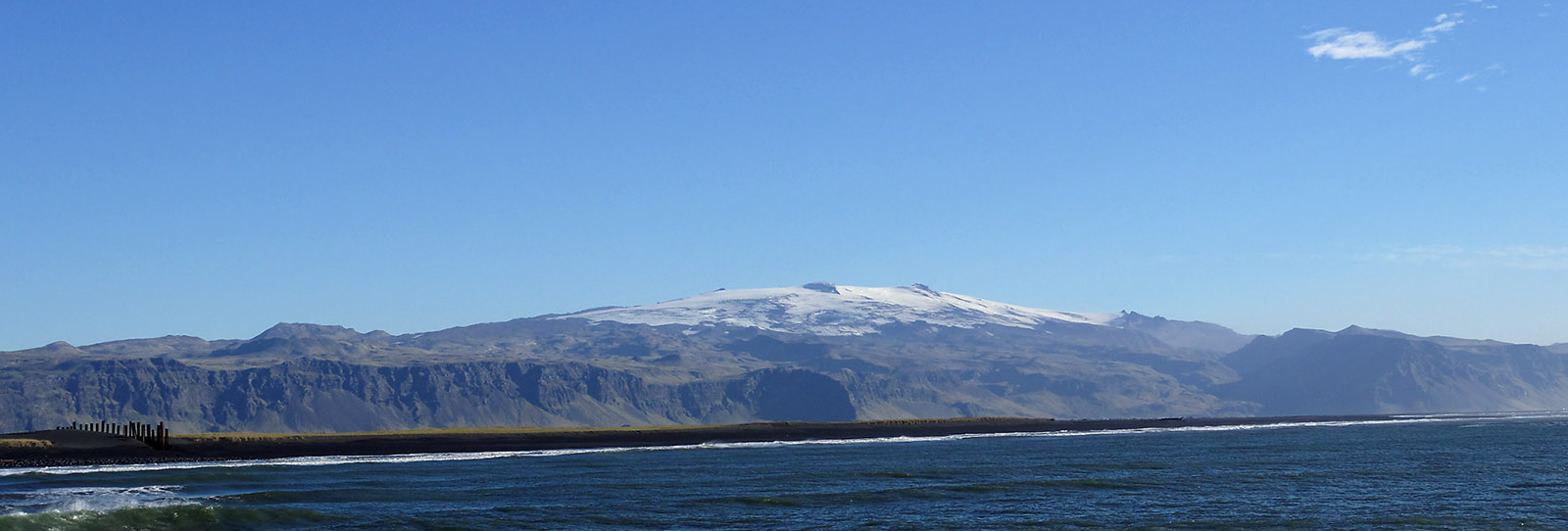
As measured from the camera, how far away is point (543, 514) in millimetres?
65000

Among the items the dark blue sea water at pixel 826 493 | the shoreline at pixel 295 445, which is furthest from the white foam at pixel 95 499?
the shoreline at pixel 295 445

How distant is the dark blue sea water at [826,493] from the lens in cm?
6112

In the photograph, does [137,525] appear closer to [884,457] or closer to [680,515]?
[680,515]

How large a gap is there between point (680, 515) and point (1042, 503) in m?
20.1

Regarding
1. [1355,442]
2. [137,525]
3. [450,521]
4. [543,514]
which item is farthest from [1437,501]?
[1355,442]

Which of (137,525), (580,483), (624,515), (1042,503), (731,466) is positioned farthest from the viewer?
(731,466)

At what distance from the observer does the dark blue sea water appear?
61125 mm

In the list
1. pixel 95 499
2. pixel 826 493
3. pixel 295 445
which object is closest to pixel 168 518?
pixel 95 499

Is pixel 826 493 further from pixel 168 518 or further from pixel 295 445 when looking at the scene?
pixel 295 445

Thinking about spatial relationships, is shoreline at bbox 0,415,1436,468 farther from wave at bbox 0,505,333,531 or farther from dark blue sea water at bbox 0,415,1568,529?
wave at bbox 0,505,333,531

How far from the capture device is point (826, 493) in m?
76.6

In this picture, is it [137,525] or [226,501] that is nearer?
[137,525]

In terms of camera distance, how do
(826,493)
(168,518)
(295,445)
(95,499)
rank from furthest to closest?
(295,445) < (826,493) < (95,499) < (168,518)

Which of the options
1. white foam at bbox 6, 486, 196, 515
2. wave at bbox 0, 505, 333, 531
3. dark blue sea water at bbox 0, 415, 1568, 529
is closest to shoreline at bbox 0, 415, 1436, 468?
dark blue sea water at bbox 0, 415, 1568, 529
